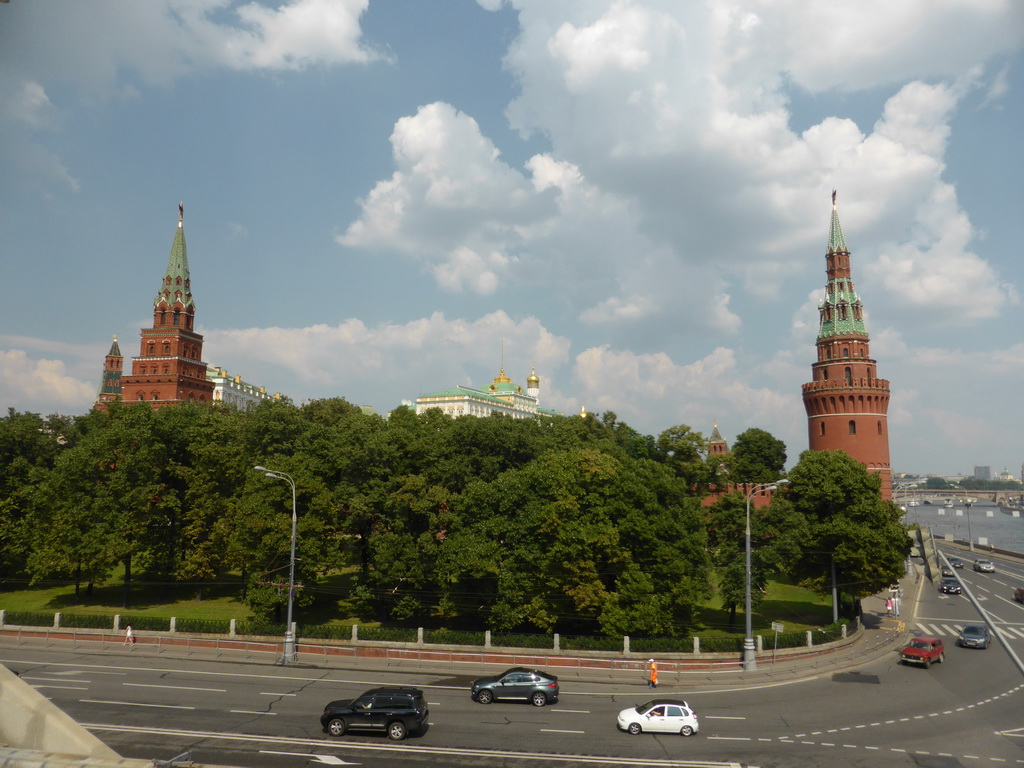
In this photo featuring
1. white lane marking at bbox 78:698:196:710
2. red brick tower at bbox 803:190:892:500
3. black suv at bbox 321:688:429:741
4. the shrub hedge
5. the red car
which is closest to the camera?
black suv at bbox 321:688:429:741

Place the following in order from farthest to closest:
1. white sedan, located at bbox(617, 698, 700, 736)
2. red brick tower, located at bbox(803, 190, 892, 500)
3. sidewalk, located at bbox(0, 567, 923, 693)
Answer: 1. red brick tower, located at bbox(803, 190, 892, 500)
2. sidewalk, located at bbox(0, 567, 923, 693)
3. white sedan, located at bbox(617, 698, 700, 736)

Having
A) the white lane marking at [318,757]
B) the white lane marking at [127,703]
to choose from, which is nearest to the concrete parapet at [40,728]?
the white lane marking at [318,757]

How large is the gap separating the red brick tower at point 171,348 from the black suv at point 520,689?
8841 cm

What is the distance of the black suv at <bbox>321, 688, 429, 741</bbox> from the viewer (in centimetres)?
2402

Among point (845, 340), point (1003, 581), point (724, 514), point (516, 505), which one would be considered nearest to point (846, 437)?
point (845, 340)

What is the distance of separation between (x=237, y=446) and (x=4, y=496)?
20.6 meters

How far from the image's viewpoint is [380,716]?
24047mm

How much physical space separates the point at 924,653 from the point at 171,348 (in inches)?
4130

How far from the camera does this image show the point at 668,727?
2473 centimetres

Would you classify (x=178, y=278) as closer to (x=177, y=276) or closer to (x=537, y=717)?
(x=177, y=276)

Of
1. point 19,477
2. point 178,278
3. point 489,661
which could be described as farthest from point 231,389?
point 489,661

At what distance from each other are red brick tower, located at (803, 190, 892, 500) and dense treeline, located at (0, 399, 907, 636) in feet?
128

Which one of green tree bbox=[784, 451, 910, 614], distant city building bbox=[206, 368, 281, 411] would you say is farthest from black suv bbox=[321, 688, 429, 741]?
distant city building bbox=[206, 368, 281, 411]

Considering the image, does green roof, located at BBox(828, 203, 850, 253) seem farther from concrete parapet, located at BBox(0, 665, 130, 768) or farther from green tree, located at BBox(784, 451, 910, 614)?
concrete parapet, located at BBox(0, 665, 130, 768)
